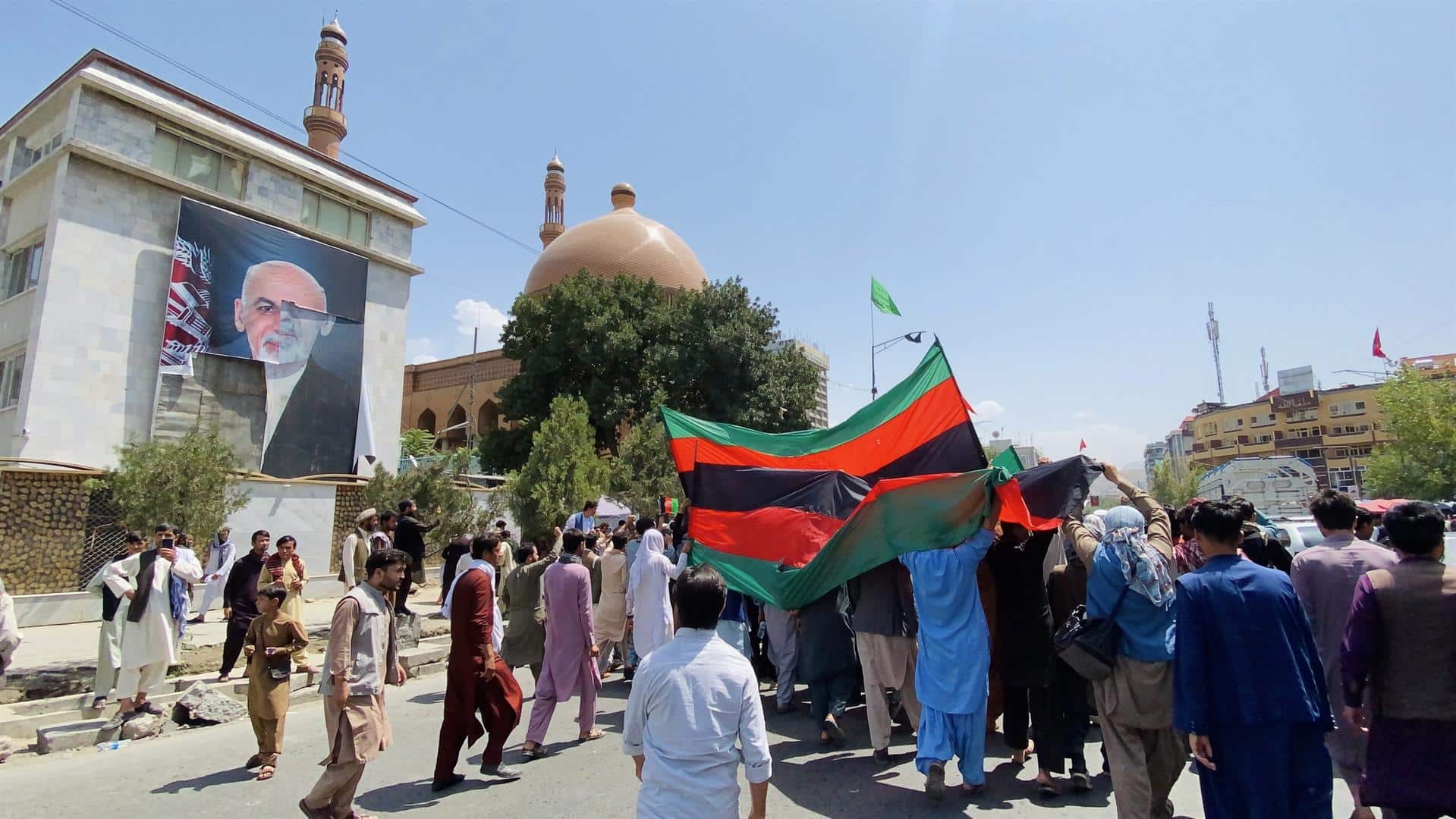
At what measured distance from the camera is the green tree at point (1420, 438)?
2759 centimetres

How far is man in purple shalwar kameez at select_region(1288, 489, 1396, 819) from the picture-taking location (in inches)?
143

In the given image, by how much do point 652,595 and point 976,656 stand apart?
9.33ft

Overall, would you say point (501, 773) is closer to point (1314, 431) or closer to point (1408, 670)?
point (1408, 670)

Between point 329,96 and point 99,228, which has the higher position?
point 329,96

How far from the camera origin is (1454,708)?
2820mm

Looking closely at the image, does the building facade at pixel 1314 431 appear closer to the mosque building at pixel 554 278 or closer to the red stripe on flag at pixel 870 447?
the mosque building at pixel 554 278

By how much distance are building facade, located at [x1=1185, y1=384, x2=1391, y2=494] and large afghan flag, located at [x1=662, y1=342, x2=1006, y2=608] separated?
5350 cm

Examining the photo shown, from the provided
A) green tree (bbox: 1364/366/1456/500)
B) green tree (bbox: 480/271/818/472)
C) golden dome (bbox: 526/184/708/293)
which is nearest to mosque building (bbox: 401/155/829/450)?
golden dome (bbox: 526/184/708/293)

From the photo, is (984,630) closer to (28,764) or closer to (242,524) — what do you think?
(28,764)

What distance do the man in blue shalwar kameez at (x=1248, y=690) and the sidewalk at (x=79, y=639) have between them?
1045 centimetres

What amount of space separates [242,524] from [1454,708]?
18.0 m

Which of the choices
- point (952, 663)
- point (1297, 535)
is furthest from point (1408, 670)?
point (1297, 535)

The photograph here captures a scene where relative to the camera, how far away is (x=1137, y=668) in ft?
11.5

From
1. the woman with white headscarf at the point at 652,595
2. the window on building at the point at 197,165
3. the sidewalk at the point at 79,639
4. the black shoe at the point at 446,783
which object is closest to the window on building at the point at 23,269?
the window on building at the point at 197,165
